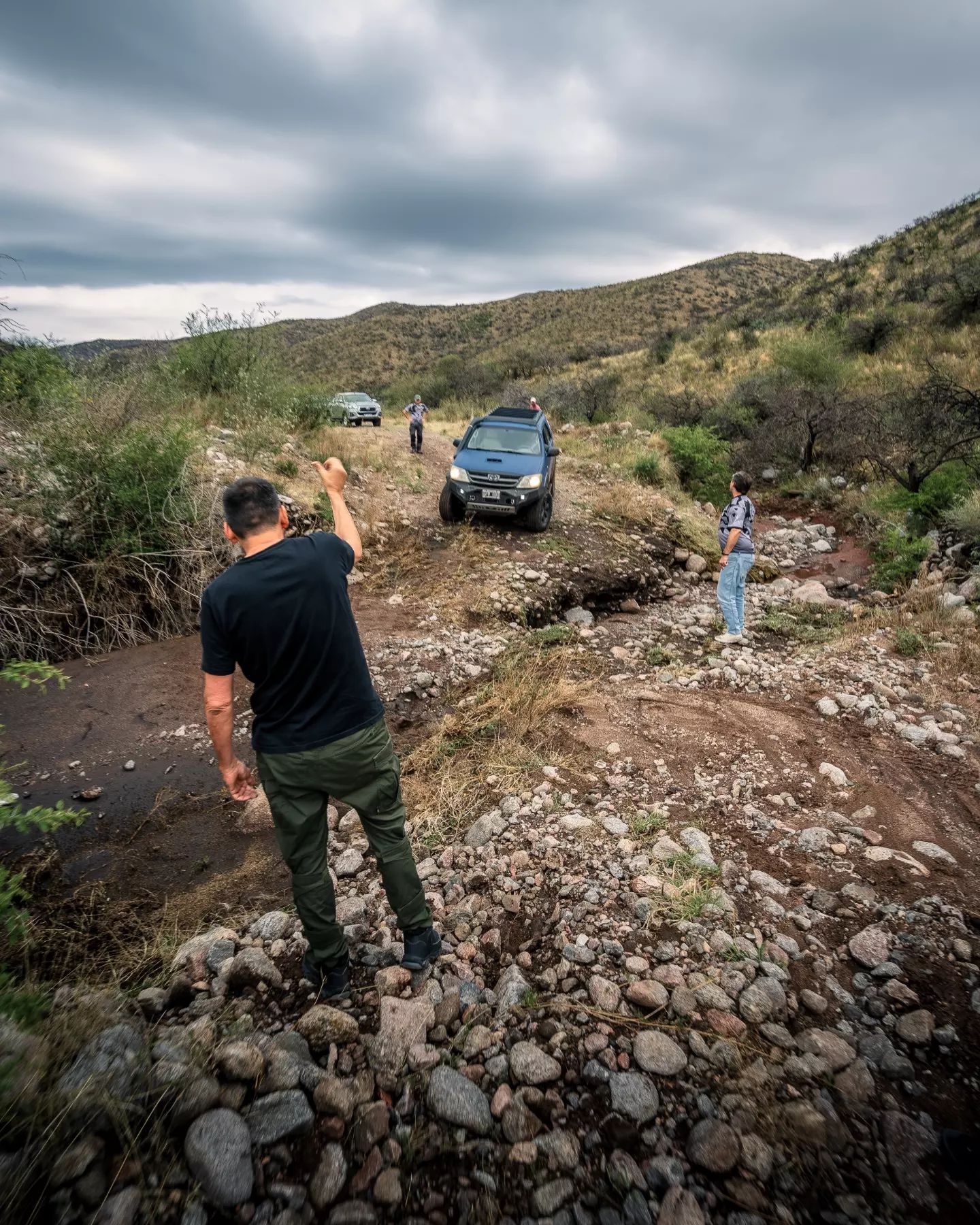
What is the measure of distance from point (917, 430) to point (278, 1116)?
42.4 feet

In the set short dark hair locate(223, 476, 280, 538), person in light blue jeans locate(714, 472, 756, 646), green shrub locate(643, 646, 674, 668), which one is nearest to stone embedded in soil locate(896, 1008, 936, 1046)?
short dark hair locate(223, 476, 280, 538)

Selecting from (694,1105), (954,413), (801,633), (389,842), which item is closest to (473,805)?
(389,842)

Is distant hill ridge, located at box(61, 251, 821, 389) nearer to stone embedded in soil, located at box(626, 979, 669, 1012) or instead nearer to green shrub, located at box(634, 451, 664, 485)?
green shrub, located at box(634, 451, 664, 485)

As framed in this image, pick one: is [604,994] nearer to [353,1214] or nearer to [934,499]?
[353,1214]

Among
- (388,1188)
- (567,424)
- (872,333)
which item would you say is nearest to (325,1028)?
(388,1188)

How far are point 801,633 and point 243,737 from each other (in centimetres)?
561

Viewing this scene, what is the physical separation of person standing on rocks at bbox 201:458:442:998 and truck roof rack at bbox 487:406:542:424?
26.2 feet

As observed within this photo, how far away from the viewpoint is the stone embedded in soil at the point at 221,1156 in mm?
1561

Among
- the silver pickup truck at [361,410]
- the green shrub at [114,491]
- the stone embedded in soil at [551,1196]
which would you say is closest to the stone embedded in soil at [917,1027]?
the stone embedded in soil at [551,1196]

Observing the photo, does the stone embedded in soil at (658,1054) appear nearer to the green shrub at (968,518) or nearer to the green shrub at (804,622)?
the green shrub at (804,622)

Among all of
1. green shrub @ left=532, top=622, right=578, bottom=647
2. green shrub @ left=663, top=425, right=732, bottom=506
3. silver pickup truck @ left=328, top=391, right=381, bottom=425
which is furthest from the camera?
silver pickup truck @ left=328, top=391, right=381, bottom=425

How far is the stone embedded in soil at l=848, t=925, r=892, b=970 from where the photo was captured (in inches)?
95.7

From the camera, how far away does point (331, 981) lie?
238 centimetres

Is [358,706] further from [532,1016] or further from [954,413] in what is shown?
[954,413]
